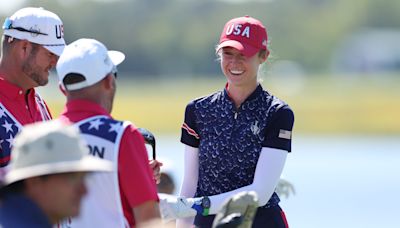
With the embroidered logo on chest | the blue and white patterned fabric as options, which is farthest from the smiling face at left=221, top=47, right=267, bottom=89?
the blue and white patterned fabric

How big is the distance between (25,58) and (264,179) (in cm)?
156

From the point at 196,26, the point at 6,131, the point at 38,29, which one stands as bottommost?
the point at 196,26

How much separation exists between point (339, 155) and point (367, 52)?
2250 inches

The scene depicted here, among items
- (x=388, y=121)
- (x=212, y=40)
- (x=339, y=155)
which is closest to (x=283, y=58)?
(x=212, y=40)

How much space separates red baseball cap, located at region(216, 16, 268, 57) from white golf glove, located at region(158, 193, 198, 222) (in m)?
0.96

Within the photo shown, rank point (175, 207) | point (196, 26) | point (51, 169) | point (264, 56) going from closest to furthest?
point (51, 169) < point (175, 207) < point (264, 56) < point (196, 26)

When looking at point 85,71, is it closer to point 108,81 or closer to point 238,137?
point 108,81

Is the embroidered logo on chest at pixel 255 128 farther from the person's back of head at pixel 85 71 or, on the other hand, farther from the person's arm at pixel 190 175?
the person's back of head at pixel 85 71

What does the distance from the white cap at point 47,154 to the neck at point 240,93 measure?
2.48 metres

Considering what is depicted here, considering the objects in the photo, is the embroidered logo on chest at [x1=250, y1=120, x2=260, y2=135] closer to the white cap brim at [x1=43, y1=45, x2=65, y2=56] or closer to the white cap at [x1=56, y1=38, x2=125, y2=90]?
the white cap brim at [x1=43, y1=45, x2=65, y2=56]

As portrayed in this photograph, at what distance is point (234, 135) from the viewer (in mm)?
6863

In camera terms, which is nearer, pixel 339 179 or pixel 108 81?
pixel 108 81

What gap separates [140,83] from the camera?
245 feet

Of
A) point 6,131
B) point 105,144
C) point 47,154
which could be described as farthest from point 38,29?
point 47,154
